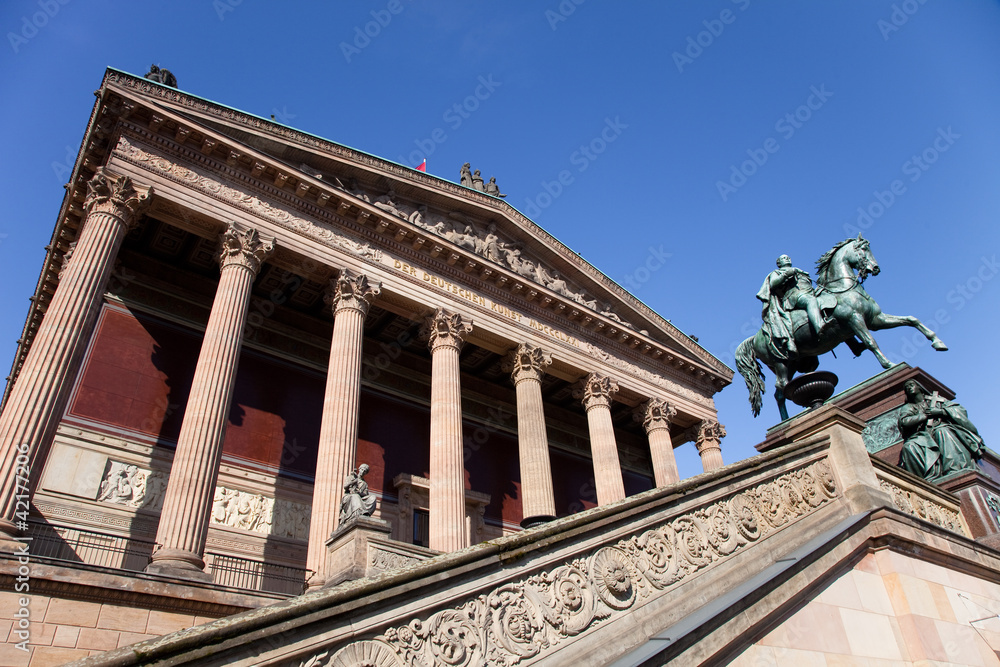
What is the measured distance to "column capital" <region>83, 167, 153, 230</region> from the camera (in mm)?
15522

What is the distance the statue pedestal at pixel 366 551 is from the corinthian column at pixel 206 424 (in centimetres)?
379

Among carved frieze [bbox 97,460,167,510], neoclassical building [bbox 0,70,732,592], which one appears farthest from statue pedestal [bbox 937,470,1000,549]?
carved frieze [bbox 97,460,167,510]

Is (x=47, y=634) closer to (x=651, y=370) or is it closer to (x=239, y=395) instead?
(x=239, y=395)

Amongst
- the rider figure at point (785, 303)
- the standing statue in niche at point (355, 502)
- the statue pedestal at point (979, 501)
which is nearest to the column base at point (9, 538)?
the standing statue in niche at point (355, 502)

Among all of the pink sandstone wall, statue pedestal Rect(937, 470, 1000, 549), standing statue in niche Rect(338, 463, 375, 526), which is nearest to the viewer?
the pink sandstone wall

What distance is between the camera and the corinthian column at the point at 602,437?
22.0 meters

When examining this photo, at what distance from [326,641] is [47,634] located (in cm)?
814

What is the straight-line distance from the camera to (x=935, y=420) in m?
10.6

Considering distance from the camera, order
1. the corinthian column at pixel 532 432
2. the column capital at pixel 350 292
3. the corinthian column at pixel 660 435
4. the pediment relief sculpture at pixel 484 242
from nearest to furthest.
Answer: the column capital at pixel 350 292 < the corinthian column at pixel 532 432 < the pediment relief sculpture at pixel 484 242 < the corinthian column at pixel 660 435

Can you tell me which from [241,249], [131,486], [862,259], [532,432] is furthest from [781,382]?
[131,486]

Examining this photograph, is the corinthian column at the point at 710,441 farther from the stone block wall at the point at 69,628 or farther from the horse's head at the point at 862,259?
the stone block wall at the point at 69,628

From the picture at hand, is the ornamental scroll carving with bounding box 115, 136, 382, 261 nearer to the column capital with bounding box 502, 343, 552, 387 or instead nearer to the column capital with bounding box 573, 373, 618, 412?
the column capital with bounding box 502, 343, 552, 387

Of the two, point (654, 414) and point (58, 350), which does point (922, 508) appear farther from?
point (654, 414)

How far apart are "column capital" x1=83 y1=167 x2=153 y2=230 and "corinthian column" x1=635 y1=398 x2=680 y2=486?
60.4ft
